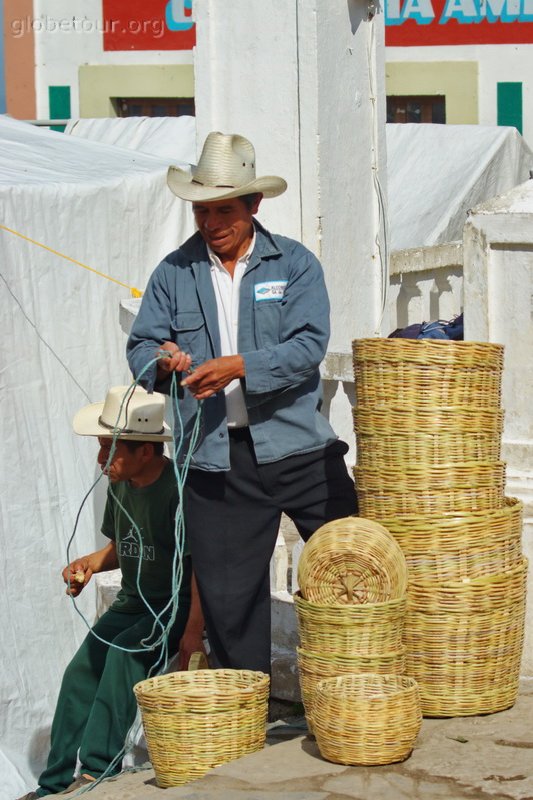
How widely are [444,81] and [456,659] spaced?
12.2 metres

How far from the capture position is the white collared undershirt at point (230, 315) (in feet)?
12.9

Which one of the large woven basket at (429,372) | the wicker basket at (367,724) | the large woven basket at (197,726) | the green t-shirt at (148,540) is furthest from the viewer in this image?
the green t-shirt at (148,540)

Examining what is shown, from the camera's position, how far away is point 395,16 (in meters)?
15.0

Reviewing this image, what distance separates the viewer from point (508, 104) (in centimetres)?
1505

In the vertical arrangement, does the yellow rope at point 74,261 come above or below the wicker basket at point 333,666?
above

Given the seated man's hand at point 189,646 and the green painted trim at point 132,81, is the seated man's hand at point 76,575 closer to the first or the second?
the seated man's hand at point 189,646

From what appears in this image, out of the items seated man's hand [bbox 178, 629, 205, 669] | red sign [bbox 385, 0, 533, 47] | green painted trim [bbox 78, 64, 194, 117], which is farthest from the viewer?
green painted trim [bbox 78, 64, 194, 117]

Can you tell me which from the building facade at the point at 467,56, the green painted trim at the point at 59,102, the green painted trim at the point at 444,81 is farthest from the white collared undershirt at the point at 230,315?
the green painted trim at the point at 59,102

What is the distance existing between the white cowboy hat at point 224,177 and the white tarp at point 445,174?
6.05 m

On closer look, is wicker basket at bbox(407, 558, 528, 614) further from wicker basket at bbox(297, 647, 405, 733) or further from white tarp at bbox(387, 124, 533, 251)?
white tarp at bbox(387, 124, 533, 251)

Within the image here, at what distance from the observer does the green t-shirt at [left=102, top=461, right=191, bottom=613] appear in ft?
14.7

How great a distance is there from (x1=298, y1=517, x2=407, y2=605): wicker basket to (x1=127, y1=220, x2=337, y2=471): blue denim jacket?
31 cm

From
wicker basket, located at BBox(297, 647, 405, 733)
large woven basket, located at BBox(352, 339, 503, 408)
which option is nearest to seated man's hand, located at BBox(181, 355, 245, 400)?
large woven basket, located at BBox(352, 339, 503, 408)

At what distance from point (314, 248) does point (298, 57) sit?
0.86 meters
